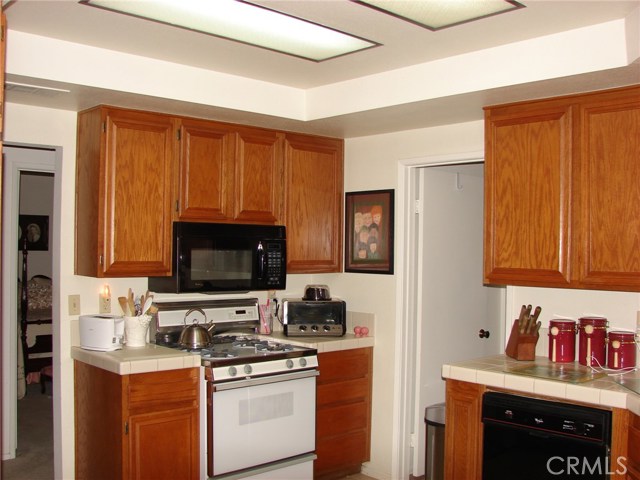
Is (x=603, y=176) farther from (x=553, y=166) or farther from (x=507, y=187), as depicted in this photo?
(x=507, y=187)

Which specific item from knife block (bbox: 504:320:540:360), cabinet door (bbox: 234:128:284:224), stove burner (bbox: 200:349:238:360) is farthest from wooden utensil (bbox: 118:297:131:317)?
knife block (bbox: 504:320:540:360)

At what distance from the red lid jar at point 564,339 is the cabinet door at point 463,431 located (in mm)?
456

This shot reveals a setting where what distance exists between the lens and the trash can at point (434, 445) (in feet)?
12.3

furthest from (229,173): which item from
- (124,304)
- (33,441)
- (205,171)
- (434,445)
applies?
(33,441)

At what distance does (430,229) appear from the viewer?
13.7 ft

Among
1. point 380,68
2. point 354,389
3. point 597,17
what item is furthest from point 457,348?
point 597,17

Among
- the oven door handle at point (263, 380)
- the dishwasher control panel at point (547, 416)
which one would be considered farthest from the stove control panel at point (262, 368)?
the dishwasher control panel at point (547, 416)

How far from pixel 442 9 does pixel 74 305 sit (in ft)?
7.79

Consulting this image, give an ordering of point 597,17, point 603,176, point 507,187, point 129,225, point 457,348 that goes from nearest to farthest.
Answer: point 597,17 < point 603,176 < point 507,187 < point 129,225 < point 457,348

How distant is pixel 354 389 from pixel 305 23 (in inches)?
89.4

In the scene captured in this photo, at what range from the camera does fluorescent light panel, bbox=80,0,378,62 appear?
2508 mm

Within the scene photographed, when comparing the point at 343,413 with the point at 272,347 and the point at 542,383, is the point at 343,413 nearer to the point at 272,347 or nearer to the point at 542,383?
the point at 272,347

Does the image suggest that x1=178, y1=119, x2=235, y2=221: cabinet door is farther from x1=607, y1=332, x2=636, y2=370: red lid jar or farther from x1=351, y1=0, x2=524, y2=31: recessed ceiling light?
x1=607, y1=332, x2=636, y2=370: red lid jar

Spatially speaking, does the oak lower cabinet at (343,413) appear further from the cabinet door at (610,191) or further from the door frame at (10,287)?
the door frame at (10,287)
